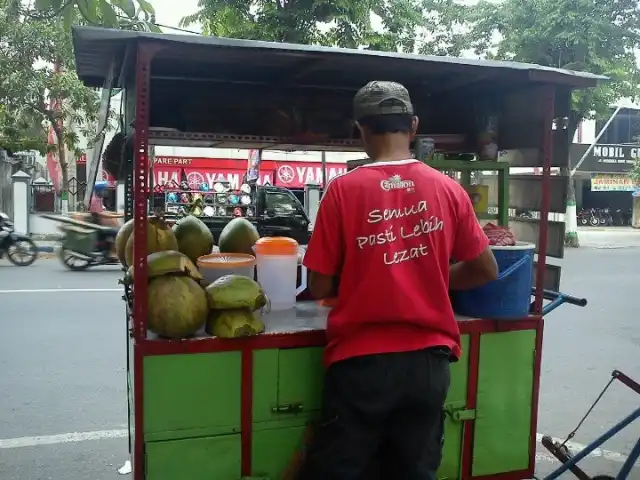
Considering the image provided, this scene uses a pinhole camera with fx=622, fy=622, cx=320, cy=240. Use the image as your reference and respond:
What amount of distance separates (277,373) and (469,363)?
806 mm

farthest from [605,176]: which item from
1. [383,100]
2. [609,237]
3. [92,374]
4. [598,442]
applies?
[383,100]

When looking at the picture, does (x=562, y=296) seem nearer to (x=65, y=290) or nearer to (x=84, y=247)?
(x=65, y=290)

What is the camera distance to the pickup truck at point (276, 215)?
11.2 metres

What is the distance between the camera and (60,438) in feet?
12.4

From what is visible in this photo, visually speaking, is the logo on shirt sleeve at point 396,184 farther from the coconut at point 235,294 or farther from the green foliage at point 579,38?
the green foliage at point 579,38

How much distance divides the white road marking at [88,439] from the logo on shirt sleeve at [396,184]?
2.45m

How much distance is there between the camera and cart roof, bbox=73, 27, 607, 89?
6.72 feet

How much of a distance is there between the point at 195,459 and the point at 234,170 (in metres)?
18.6

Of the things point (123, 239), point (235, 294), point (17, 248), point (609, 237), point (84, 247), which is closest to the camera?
point (235, 294)

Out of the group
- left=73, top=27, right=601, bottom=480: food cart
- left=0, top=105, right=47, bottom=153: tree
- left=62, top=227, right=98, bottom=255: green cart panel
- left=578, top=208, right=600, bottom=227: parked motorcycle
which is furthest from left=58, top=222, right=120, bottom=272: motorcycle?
left=578, top=208, right=600, bottom=227: parked motorcycle

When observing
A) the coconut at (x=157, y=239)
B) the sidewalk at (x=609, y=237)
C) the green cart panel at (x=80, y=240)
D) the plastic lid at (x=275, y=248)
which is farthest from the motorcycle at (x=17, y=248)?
the sidewalk at (x=609, y=237)

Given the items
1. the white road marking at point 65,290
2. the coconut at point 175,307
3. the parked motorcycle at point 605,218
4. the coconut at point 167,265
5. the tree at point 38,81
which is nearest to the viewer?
the coconut at point 175,307

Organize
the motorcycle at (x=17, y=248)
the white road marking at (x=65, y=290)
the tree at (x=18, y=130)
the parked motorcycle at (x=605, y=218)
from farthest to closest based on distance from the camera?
the parked motorcycle at (x=605, y=218) < the tree at (x=18, y=130) < the motorcycle at (x=17, y=248) < the white road marking at (x=65, y=290)

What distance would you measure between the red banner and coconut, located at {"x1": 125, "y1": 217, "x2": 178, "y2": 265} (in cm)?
1700
